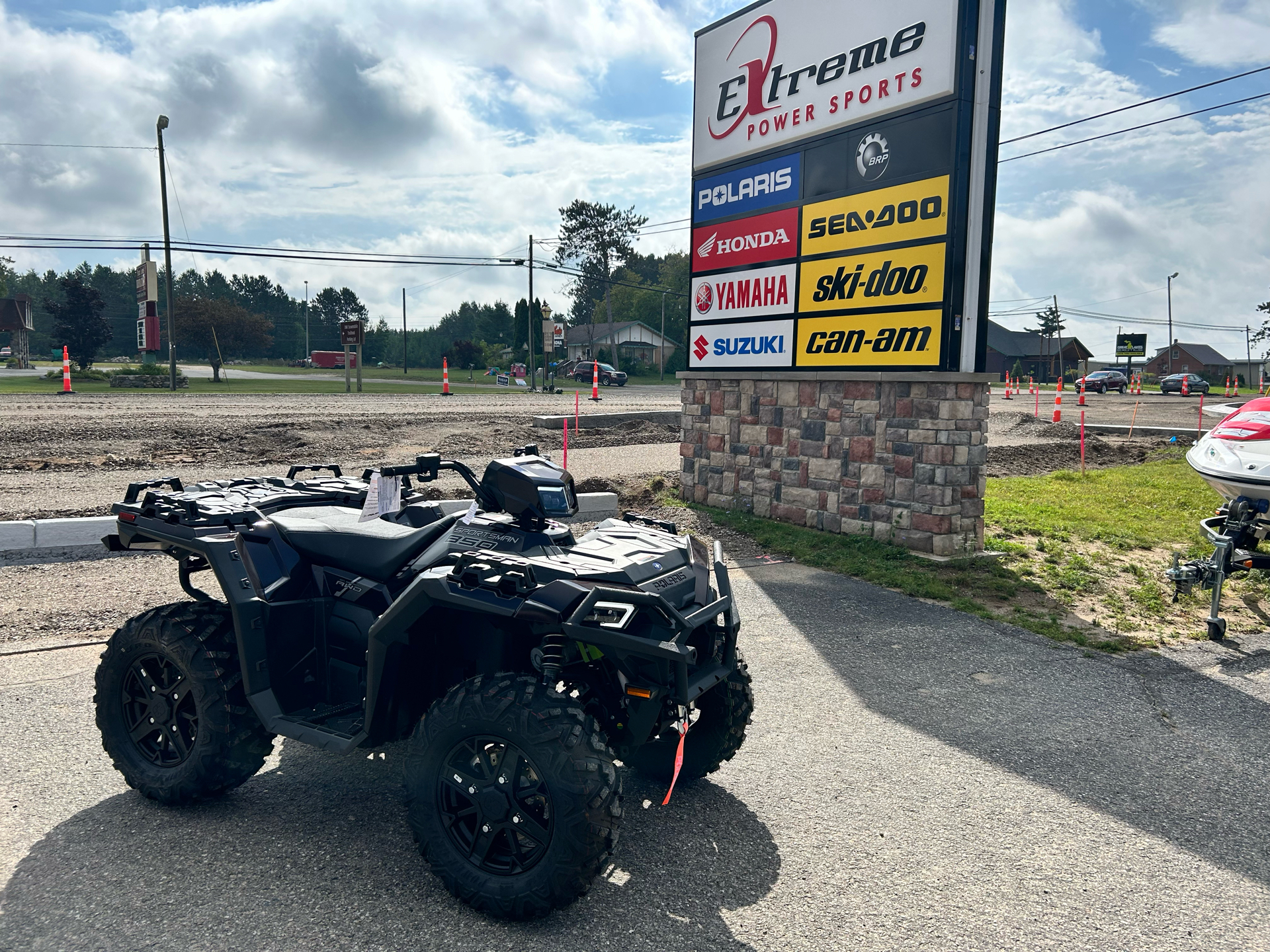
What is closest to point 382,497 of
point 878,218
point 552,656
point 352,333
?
point 552,656

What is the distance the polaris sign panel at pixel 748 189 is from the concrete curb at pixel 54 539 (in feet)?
16.2

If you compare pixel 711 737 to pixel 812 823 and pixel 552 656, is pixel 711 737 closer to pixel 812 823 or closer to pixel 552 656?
pixel 812 823

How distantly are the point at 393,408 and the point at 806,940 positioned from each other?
73.6 ft

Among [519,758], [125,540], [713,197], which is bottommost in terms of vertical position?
[519,758]

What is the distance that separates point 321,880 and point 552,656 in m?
1.12

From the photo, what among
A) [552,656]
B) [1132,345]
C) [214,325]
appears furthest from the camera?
[1132,345]

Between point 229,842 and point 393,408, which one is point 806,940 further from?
point 393,408

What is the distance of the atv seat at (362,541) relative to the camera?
329 centimetres

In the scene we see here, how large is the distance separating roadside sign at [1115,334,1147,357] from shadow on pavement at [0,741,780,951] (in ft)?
284

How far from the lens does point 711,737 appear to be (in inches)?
144

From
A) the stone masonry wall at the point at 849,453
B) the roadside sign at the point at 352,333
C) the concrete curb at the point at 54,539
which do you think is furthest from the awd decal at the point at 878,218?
the roadside sign at the point at 352,333

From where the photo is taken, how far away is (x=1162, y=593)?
23.9 ft

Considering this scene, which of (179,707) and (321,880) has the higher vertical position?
(179,707)

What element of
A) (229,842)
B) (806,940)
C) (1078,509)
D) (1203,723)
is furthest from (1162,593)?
(229,842)
